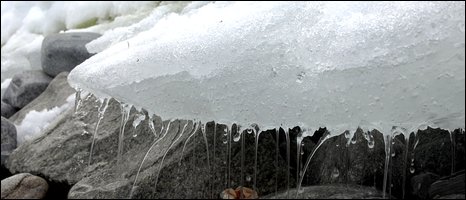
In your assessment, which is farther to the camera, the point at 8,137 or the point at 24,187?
the point at 8,137

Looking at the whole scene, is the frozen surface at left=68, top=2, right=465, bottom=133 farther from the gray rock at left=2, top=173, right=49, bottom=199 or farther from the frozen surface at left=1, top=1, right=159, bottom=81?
the frozen surface at left=1, top=1, right=159, bottom=81

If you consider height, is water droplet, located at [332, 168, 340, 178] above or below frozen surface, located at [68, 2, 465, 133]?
below

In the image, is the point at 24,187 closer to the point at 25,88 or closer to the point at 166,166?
the point at 166,166

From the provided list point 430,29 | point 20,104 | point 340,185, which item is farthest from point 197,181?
point 20,104

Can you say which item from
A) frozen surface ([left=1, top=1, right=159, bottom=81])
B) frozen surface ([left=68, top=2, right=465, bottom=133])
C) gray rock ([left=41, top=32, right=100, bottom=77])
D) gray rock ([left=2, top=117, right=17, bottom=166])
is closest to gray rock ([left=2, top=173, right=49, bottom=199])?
frozen surface ([left=68, top=2, right=465, bottom=133])

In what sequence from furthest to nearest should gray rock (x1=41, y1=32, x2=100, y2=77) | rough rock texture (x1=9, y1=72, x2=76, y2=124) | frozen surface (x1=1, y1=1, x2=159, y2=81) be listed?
frozen surface (x1=1, y1=1, x2=159, y2=81)
gray rock (x1=41, y1=32, x2=100, y2=77)
rough rock texture (x1=9, y1=72, x2=76, y2=124)

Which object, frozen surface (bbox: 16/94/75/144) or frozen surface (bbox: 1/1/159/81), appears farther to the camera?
frozen surface (bbox: 1/1/159/81)

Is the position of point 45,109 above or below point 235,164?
above

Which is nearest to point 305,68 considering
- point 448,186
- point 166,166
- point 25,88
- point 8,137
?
point 448,186
